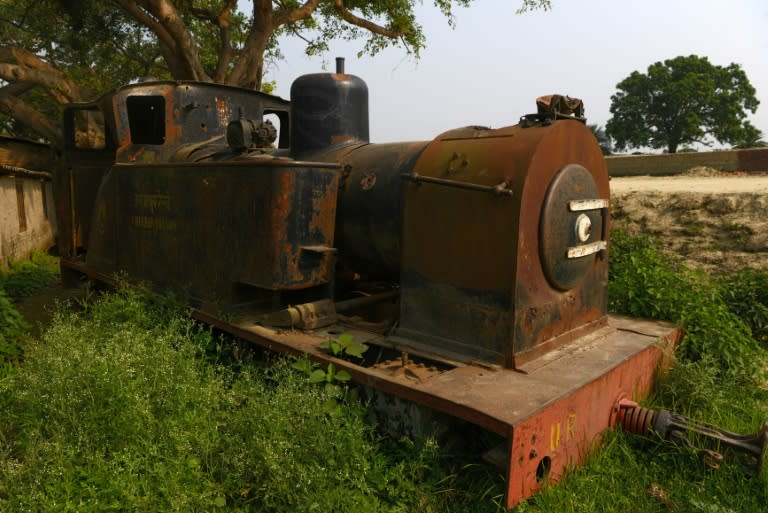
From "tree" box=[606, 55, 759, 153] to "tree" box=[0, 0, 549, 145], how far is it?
24267mm

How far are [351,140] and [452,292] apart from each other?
5.70 feet

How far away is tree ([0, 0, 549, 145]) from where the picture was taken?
10828 mm

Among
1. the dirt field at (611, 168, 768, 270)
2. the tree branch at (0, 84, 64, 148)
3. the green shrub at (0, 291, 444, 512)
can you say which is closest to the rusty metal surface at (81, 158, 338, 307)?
the green shrub at (0, 291, 444, 512)

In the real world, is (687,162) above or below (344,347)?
above

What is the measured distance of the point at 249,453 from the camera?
8.73ft

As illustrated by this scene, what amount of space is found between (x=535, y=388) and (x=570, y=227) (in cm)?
95

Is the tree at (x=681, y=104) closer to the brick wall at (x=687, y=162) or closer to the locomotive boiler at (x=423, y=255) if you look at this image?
the brick wall at (x=687, y=162)

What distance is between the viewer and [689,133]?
3262cm

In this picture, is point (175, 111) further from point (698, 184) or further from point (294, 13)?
point (294, 13)

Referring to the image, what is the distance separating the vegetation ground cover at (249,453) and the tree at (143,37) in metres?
8.84

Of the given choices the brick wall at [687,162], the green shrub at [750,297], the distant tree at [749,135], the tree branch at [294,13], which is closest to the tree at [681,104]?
the distant tree at [749,135]

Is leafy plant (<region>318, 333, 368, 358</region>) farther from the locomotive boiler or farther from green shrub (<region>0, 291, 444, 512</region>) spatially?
green shrub (<region>0, 291, 444, 512</region>)

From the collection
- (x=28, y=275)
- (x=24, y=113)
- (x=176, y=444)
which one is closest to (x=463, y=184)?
(x=176, y=444)

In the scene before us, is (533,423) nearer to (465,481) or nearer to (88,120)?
(465,481)
